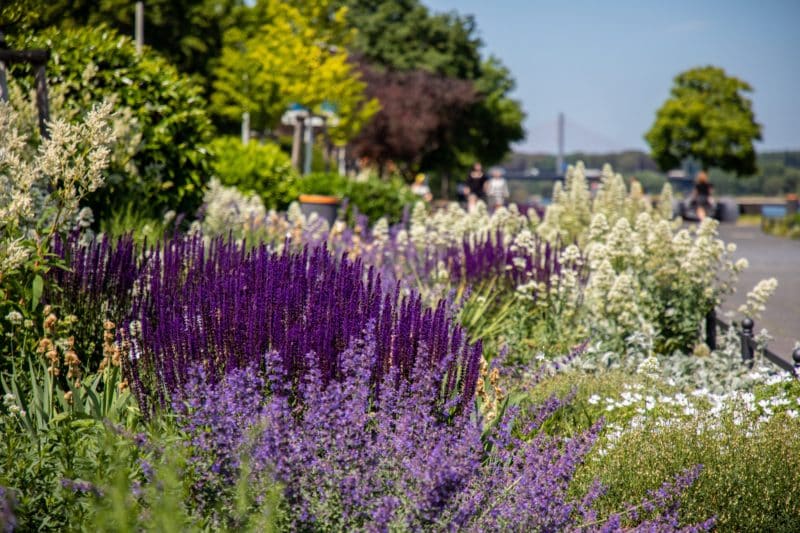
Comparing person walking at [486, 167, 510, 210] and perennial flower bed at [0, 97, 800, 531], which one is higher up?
person walking at [486, 167, 510, 210]

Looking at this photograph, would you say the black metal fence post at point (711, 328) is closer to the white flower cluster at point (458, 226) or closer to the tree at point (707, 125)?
the white flower cluster at point (458, 226)

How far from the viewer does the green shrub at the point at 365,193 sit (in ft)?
59.8

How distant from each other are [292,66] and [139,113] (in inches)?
803

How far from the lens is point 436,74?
182 ft

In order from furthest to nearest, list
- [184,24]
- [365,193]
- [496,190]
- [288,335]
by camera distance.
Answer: [184,24]
[496,190]
[365,193]
[288,335]

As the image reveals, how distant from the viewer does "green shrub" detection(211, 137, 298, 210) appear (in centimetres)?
1661

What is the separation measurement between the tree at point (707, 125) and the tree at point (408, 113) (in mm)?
14598

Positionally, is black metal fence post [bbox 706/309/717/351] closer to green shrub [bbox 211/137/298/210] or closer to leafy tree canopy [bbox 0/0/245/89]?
green shrub [bbox 211/137/298/210]

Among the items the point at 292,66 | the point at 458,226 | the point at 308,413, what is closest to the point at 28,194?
the point at 308,413

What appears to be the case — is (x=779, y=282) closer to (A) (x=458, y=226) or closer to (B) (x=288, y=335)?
(A) (x=458, y=226)

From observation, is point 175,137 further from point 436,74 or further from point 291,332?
point 436,74

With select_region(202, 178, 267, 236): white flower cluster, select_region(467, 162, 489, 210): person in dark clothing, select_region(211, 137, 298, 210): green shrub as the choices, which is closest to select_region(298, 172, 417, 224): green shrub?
select_region(211, 137, 298, 210): green shrub

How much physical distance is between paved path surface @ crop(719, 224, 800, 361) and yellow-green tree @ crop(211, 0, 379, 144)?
45.0 feet

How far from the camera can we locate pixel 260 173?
655 inches
